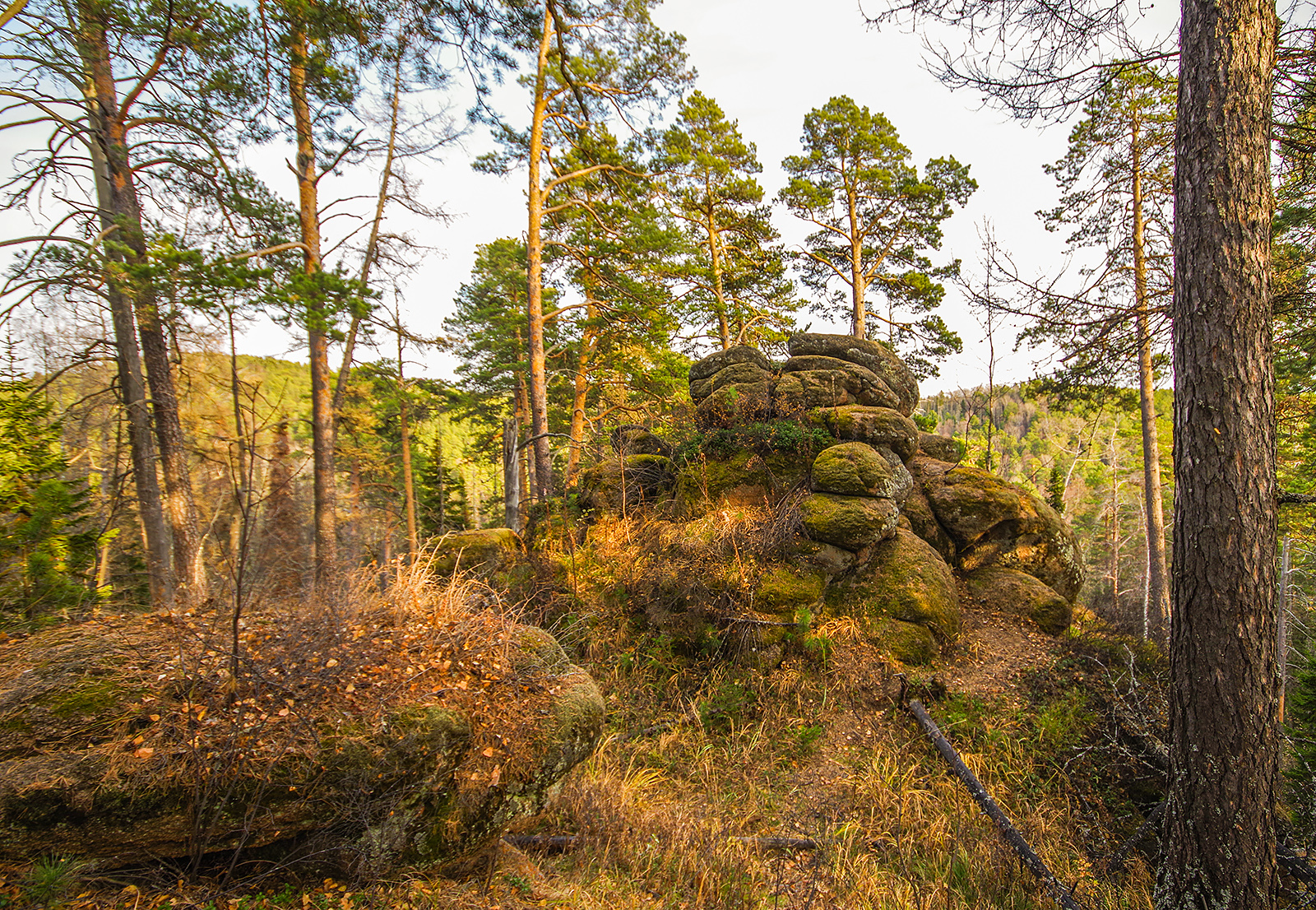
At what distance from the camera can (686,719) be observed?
586 cm

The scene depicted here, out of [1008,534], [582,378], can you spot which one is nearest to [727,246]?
[582,378]

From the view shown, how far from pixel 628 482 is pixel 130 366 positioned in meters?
6.56

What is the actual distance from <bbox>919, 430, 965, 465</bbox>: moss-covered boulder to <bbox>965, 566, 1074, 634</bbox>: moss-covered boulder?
243cm

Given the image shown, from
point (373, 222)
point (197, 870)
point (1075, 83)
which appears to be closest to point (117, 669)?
point (197, 870)

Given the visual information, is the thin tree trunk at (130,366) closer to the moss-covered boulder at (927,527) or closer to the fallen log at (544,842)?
the fallen log at (544,842)

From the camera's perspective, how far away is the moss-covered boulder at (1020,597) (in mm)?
7236

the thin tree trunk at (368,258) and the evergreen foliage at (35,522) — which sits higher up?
the thin tree trunk at (368,258)

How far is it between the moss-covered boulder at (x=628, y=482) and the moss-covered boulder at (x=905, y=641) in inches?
151

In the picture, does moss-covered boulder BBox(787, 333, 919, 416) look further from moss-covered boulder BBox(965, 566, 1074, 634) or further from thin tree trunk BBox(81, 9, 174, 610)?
thin tree trunk BBox(81, 9, 174, 610)

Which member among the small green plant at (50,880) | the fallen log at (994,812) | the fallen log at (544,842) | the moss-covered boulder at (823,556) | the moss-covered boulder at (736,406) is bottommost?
the fallen log at (994,812)

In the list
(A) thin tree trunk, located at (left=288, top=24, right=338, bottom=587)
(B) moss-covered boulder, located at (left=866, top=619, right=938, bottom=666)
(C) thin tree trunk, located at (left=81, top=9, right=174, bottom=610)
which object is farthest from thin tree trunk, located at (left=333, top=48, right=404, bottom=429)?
(B) moss-covered boulder, located at (left=866, top=619, right=938, bottom=666)

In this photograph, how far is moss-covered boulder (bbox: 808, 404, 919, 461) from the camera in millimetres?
8359

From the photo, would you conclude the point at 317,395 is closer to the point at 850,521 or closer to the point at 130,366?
the point at 130,366

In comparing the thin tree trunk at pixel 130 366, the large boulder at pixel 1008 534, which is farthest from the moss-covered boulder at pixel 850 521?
the thin tree trunk at pixel 130 366
